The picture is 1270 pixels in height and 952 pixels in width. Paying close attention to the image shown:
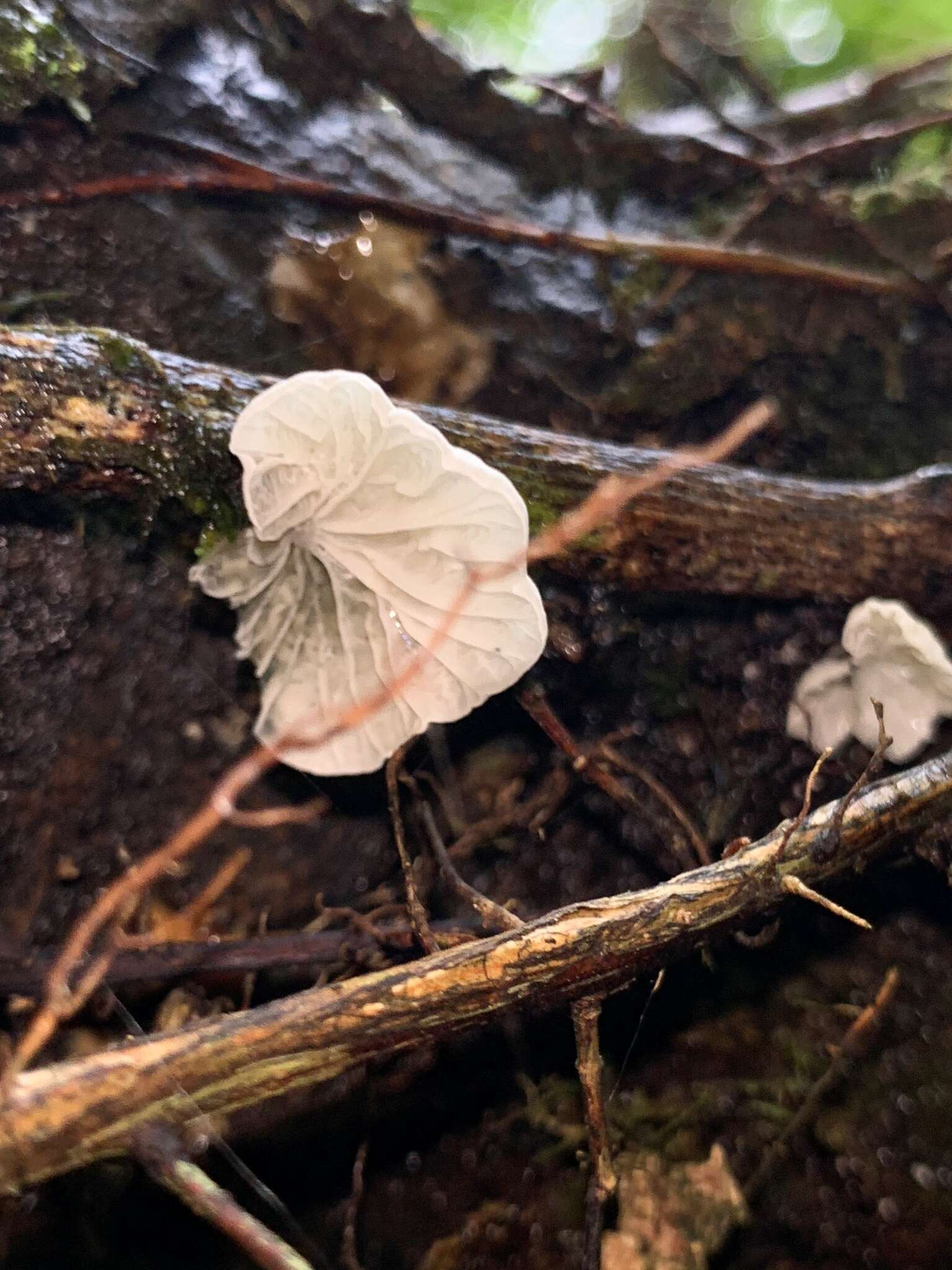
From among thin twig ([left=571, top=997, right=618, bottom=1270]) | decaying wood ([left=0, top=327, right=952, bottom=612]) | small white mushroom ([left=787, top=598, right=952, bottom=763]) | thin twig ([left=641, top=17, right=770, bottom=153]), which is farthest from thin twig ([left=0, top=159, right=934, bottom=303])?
thin twig ([left=571, top=997, right=618, bottom=1270])

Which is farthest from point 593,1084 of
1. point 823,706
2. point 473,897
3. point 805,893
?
point 823,706

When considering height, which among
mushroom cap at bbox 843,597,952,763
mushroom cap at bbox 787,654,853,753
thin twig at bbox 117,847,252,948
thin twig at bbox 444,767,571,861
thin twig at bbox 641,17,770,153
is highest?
thin twig at bbox 641,17,770,153

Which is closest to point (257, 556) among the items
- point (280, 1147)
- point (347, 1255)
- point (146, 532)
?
point (146, 532)

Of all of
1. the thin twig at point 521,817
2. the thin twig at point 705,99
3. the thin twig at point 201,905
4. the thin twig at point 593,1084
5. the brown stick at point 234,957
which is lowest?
the thin twig at point 201,905

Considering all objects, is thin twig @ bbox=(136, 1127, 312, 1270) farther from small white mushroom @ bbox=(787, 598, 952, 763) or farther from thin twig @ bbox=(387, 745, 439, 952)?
small white mushroom @ bbox=(787, 598, 952, 763)

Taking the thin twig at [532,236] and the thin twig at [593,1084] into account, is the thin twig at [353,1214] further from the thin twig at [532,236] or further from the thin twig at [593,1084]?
the thin twig at [532,236]

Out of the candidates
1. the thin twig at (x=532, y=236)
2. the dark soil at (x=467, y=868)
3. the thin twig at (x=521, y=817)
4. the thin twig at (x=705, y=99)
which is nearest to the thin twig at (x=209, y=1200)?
the dark soil at (x=467, y=868)
